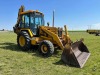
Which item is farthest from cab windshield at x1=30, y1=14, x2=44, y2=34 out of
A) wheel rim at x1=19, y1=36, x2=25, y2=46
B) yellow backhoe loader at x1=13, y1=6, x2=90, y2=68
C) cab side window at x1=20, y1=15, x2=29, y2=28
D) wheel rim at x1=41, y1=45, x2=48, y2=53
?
wheel rim at x1=41, y1=45, x2=48, y2=53

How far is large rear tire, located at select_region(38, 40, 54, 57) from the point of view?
10664 mm

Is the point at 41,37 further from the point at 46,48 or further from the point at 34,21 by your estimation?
the point at 46,48

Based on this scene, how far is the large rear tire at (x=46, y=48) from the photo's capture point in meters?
10.7

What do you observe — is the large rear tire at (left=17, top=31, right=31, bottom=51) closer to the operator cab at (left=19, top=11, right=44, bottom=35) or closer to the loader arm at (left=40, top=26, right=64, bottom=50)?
the operator cab at (left=19, top=11, right=44, bottom=35)

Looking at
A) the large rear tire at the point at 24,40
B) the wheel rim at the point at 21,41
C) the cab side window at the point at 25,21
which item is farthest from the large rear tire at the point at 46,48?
the cab side window at the point at 25,21

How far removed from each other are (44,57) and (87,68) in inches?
121

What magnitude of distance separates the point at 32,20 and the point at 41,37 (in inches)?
60.0

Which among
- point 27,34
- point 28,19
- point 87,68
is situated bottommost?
point 87,68

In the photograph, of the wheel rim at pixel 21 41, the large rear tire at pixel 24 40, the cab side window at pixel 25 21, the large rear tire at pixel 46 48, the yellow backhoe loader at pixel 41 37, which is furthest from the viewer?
the cab side window at pixel 25 21

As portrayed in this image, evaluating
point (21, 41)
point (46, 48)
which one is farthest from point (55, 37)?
point (21, 41)

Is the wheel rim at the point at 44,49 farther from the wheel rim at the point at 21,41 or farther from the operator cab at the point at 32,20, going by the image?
the wheel rim at the point at 21,41

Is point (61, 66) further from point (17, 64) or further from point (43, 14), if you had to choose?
point (43, 14)

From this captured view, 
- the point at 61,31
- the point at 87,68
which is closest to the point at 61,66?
the point at 87,68

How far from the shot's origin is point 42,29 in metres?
12.4
